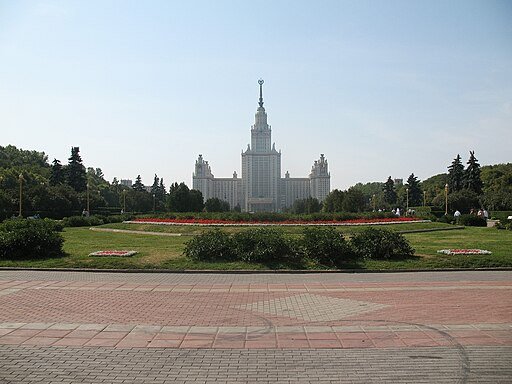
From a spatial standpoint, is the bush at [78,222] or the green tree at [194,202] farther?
the green tree at [194,202]

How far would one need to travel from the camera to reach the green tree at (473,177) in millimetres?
70375

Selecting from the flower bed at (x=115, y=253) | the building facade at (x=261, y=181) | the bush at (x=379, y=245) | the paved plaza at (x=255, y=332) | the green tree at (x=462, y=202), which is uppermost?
the building facade at (x=261, y=181)

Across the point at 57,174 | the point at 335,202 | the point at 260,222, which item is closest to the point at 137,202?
the point at 57,174

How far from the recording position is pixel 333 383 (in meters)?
5.32

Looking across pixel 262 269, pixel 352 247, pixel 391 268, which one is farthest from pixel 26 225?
pixel 391 268

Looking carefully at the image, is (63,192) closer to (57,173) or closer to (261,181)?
(57,173)

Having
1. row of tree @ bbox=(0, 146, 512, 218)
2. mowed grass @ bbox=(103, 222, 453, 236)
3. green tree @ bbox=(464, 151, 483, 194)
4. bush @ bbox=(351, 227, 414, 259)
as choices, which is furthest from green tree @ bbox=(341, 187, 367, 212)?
bush @ bbox=(351, 227, 414, 259)

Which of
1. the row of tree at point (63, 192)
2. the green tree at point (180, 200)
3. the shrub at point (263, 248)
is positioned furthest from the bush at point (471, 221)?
the green tree at point (180, 200)

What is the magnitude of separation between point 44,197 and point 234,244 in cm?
4235

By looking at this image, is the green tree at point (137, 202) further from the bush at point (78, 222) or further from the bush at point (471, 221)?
the bush at point (471, 221)

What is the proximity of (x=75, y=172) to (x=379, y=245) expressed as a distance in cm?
6661

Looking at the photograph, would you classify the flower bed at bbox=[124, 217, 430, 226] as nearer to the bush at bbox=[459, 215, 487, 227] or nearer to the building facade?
the bush at bbox=[459, 215, 487, 227]

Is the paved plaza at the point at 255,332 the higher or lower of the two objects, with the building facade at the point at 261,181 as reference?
lower

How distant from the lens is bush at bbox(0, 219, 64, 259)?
15.6 m
